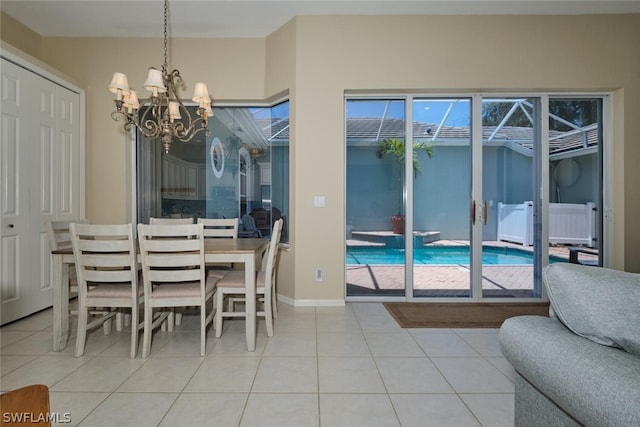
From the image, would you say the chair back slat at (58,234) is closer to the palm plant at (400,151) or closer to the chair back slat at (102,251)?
the chair back slat at (102,251)

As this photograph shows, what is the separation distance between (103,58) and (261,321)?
12.0 ft

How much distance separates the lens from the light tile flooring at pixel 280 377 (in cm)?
159

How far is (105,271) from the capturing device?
2129 millimetres

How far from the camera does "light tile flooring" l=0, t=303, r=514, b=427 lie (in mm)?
1588

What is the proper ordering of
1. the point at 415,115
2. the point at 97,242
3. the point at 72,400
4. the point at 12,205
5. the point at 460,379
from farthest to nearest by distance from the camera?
1. the point at 415,115
2. the point at 12,205
3. the point at 97,242
4. the point at 460,379
5. the point at 72,400

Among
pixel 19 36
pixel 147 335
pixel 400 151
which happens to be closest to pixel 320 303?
pixel 147 335

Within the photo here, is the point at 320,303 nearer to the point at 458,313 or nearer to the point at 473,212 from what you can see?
the point at 458,313

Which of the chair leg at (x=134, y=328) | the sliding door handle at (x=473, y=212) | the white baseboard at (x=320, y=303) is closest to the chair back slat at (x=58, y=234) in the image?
the chair leg at (x=134, y=328)

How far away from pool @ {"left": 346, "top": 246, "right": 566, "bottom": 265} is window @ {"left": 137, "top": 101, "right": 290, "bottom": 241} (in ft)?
4.08

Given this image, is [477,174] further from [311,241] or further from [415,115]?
[311,241]

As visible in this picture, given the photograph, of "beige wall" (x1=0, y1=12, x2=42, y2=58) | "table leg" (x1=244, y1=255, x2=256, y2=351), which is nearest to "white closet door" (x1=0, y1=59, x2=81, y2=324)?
"beige wall" (x1=0, y1=12, x2=42, y2=58)

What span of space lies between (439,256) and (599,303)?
2735 mm

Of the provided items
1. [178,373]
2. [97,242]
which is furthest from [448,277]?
[97,242]

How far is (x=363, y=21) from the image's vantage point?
3363mm
